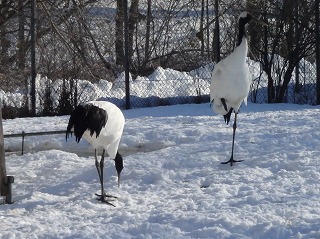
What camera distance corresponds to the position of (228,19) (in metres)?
14.2

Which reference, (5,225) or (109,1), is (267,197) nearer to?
(5,225)

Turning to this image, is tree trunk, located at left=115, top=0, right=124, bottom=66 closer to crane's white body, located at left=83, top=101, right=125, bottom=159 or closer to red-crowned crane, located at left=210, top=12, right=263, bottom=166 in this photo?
red-crowned crane, located at left=210, top=12, right=263, bottom=166

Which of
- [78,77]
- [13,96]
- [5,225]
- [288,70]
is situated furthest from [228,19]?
[5,225]

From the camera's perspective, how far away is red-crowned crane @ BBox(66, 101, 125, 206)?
6582mm

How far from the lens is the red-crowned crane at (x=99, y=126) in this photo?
658cm

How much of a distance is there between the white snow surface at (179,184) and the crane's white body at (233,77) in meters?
0.64

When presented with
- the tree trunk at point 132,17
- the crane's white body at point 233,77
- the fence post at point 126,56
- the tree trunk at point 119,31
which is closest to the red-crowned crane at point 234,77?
the crane's white body at point 233,77

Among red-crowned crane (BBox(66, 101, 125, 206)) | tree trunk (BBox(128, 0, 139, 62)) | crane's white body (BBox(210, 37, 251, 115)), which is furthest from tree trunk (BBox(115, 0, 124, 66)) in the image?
red-crowned crane (BBox(66, 101, 125, 206))

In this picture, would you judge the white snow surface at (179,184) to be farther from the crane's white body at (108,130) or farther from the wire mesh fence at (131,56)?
the wire mesh fence at (131,56)

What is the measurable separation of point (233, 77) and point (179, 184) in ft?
5.30

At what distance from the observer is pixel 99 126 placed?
669 centimetres

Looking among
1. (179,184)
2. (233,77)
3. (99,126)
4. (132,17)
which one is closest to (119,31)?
(132,17)

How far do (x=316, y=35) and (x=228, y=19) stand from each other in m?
2.01

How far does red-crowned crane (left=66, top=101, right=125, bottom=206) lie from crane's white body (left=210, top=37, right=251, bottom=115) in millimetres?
1595
